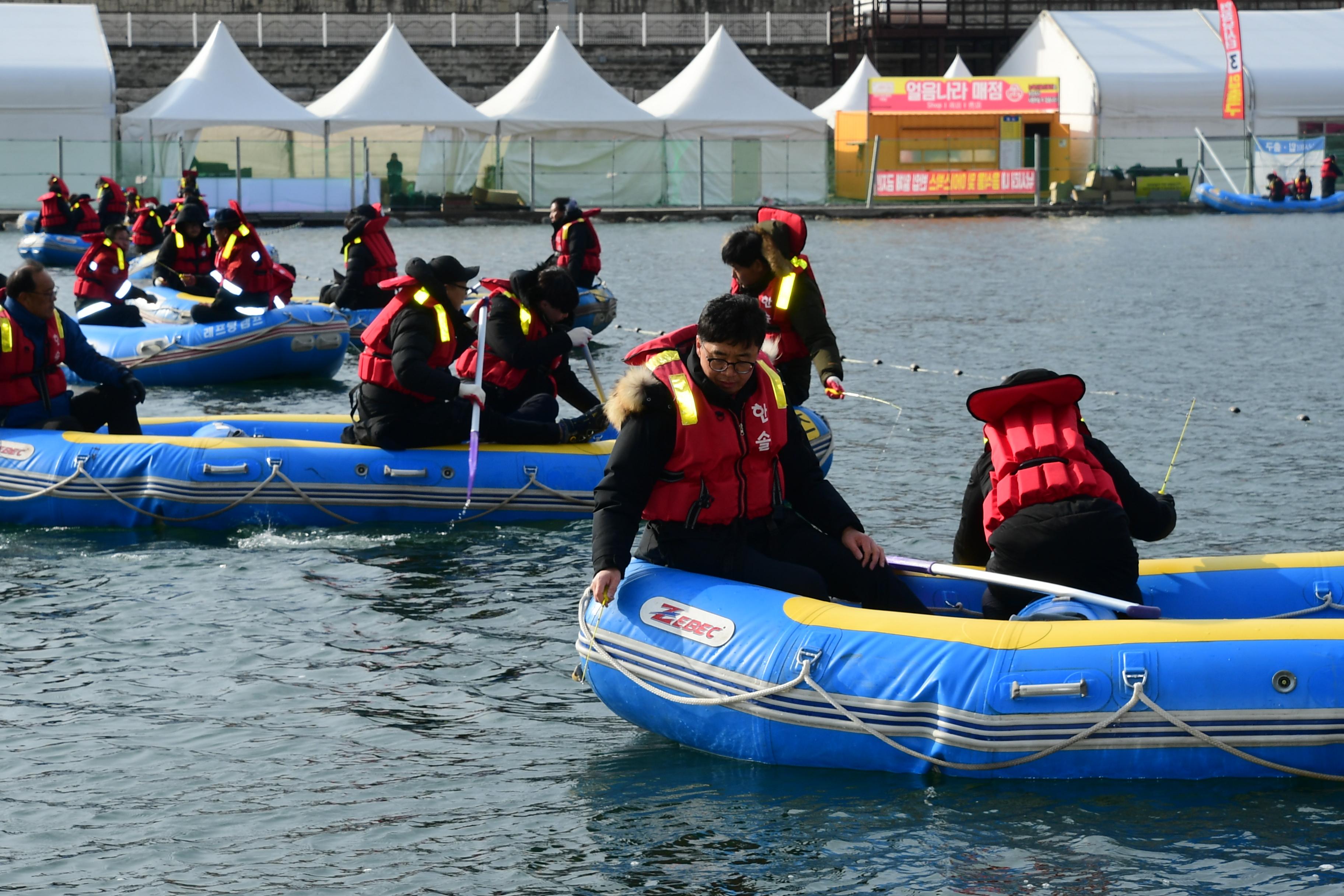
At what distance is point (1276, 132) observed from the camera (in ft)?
145

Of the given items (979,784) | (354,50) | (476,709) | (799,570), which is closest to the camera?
(979,784)

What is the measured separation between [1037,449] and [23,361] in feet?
22.1

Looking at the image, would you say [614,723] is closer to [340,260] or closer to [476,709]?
[476,709]

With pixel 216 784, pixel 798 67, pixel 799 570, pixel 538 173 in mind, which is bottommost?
pixel 216 784

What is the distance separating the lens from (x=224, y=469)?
991cm

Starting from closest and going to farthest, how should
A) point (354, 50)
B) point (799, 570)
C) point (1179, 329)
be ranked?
point (799, 570), point (1179, 329), point (354, 50)

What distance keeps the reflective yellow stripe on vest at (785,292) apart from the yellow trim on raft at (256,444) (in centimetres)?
166

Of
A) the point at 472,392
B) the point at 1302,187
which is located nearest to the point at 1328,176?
the point at 1302,187

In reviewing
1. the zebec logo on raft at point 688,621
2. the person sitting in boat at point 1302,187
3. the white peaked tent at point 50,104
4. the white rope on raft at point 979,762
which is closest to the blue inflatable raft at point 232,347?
the white rope on raft at point 979,762

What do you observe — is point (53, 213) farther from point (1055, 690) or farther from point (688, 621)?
point (1055, 690)

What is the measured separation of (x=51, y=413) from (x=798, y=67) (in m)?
42.4

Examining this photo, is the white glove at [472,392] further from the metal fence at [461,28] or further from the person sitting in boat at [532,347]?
the metal fence at [461,28]

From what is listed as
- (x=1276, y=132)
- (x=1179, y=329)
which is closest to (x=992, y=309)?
(x=1179, y=329)

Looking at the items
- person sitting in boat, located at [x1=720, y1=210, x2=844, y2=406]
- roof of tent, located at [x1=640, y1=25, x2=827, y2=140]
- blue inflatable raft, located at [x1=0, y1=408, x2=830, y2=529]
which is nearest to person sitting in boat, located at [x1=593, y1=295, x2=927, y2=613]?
person sitting in boat, located at [x1=720, y1=210, x2=844, y2=406]
